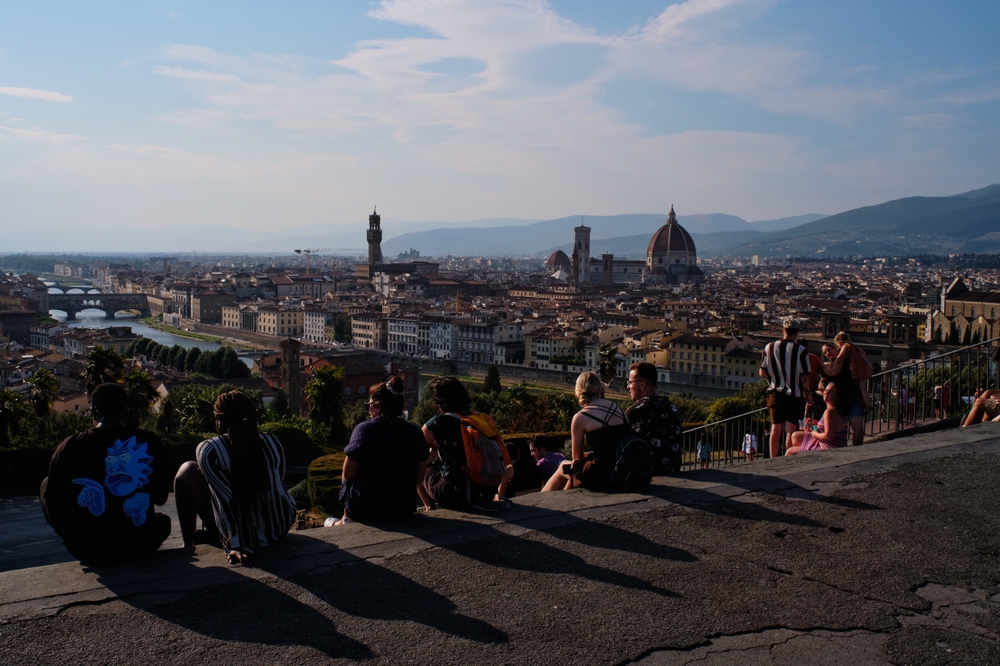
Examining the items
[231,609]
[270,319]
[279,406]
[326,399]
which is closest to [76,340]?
[270,319]

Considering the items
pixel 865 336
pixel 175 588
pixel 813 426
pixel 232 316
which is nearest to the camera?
pixel 175 588

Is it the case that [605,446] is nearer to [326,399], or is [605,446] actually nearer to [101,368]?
[101,368]

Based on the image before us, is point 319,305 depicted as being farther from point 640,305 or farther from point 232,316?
point 640,305

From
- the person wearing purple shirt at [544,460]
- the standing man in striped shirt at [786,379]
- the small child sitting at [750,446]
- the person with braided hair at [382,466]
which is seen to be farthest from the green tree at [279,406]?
the person with braided hair at [382,466]

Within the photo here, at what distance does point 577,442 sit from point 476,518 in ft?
1.80

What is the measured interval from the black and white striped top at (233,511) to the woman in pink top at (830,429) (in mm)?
2782

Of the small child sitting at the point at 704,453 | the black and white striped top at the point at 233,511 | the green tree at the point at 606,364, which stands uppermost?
the black and white striped top at the point at 233,511

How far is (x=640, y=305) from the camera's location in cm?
5922

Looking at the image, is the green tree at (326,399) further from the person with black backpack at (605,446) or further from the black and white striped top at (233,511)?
the black and white striped top at (233,511)

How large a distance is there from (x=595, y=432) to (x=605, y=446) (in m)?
0.06

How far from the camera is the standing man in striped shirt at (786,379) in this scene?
187 inches

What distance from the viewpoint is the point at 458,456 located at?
11.0 ft

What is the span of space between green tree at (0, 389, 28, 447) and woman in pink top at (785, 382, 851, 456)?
9547 millimetres

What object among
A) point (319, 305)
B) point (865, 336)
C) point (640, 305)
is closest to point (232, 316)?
point (319, 305)
